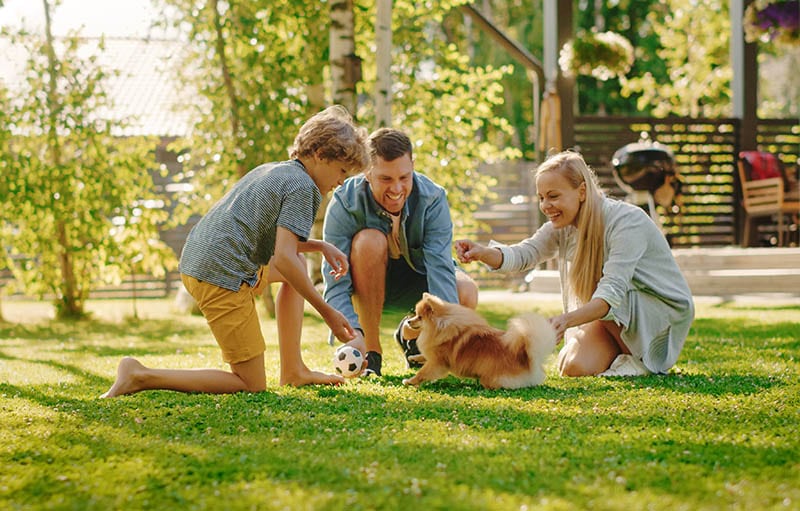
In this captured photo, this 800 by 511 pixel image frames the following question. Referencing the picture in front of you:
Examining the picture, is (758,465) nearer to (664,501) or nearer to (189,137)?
(664,501)

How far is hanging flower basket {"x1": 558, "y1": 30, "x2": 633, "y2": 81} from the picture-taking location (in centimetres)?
1098

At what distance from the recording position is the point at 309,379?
4023mm

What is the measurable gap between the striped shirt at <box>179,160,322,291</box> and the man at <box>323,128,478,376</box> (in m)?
0.66

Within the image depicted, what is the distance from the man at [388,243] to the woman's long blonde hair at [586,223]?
65 centimetres

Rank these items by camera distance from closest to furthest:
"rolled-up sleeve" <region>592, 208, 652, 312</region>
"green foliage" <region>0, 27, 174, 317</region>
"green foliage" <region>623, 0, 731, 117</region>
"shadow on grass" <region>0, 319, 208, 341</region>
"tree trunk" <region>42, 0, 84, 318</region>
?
"rolled-up sleeve" <region>592, 208, 652, 312</region> → "shadow on grass" <region>0, 319, 208, 341</region> → "green foliage" <region>0, 27, 174, 317</region> → "tree trunk" <region>42, 0, 84, 318</region> → "green foliage" <region>623, 0, 731, 117</region>

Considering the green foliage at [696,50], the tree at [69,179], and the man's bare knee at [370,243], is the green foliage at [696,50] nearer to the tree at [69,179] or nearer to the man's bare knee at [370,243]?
the tree at [69,179]

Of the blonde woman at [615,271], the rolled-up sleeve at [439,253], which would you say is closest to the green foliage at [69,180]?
the rolled-up sleeve at [439,253]

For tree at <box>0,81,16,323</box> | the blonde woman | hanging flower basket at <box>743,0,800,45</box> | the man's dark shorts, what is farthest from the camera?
hanging flower basket at <box>743,0,800,45</box>

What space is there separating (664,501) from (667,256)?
2.42m

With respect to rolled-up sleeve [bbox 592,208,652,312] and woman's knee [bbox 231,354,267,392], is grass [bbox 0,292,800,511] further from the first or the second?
rolled-up sleeve [bbox 592,208,652,312]

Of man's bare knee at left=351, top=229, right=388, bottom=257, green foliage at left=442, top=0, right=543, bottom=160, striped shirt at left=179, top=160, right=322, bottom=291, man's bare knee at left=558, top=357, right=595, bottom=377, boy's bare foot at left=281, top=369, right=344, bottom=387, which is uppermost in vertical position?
green foliage at left=442, top=0, right=543, bottom=160

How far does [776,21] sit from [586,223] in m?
7.94

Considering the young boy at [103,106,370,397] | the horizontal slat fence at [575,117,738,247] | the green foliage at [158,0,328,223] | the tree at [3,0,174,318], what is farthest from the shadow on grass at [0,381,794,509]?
the horizontal slat fence at [575,117,738,247]

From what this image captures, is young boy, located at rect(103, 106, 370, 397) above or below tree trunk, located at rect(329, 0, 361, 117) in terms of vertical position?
below
